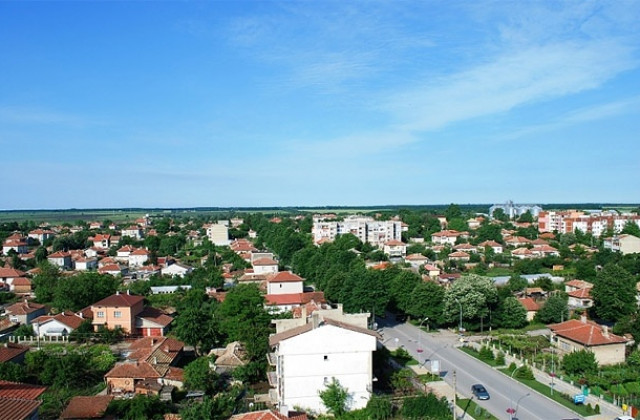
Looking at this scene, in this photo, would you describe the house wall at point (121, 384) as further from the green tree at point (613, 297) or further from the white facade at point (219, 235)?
the white facade at point (219, 235)

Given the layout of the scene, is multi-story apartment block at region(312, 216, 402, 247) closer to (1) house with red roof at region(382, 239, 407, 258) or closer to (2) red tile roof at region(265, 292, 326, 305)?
(1) house with red roof at region(382, 239, 407, 258)

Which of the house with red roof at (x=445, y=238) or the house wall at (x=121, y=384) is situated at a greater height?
the house with red roof at (x=445, y=238)

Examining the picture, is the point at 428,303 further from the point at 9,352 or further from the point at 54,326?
the point at 54,326

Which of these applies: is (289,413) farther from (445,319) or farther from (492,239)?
(492,239)

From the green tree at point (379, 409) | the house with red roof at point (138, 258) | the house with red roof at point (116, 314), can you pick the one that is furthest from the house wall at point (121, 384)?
the house with red roof at point (138, 258)

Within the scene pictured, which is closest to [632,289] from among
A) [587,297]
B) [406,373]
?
[587,297]

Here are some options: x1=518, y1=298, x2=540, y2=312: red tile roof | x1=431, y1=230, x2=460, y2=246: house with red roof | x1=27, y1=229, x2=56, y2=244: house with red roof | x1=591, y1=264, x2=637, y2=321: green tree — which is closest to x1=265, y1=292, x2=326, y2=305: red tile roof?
x1=518, y1=298, x2=540, y2=312: red tile roof

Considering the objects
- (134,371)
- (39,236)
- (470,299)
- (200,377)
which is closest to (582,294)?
(470,299)
